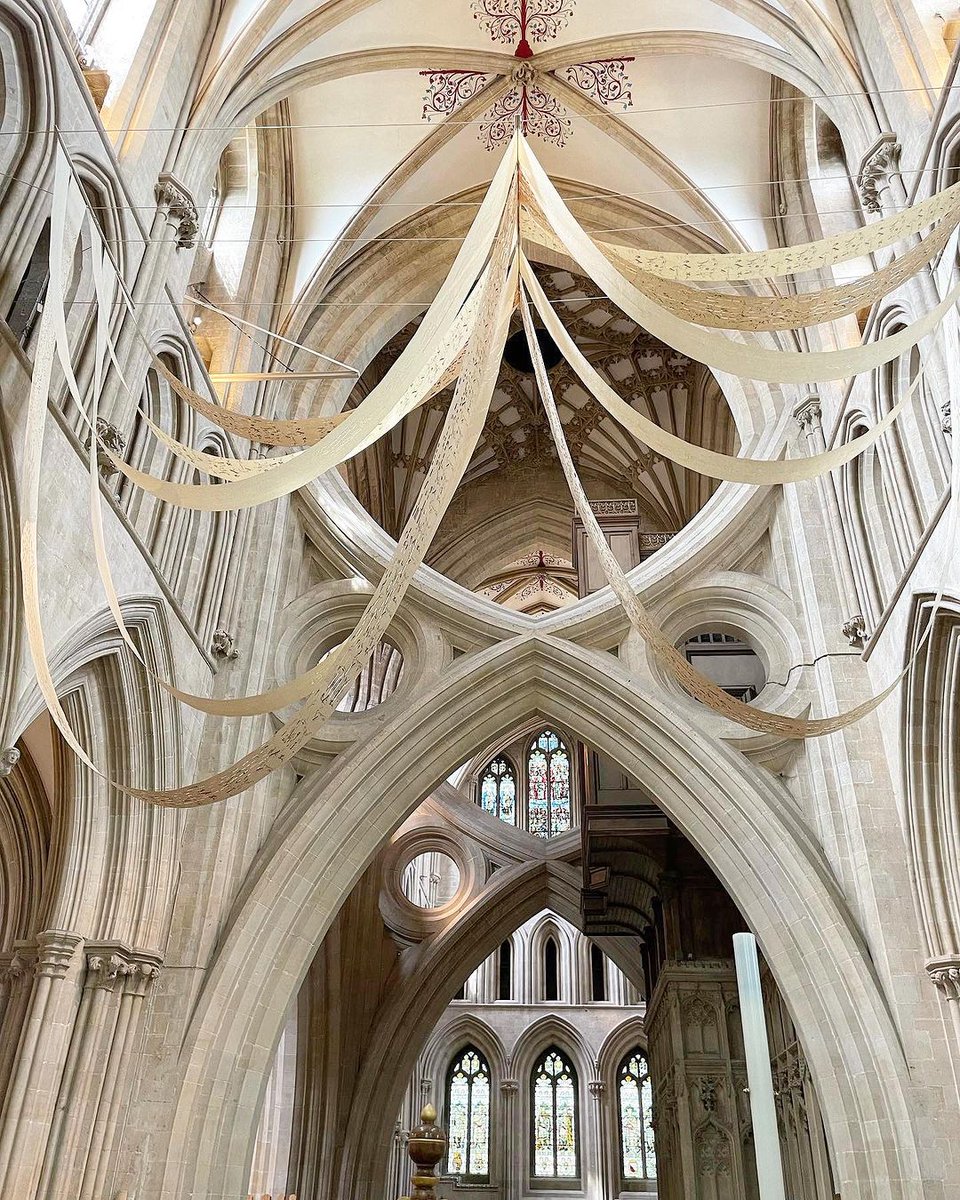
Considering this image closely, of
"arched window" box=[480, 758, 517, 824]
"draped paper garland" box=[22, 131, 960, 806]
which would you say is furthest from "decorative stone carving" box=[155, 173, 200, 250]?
"arched window" box=[480, 758, 517, 824]

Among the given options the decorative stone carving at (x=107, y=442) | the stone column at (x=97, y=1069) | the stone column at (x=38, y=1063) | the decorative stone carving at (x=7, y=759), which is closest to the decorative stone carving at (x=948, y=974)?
the stone column at (x=97, y=1069)

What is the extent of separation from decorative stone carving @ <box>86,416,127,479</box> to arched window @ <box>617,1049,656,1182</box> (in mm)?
14746

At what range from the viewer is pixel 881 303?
8148mm

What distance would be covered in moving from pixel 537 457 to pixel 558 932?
8919 millimetres

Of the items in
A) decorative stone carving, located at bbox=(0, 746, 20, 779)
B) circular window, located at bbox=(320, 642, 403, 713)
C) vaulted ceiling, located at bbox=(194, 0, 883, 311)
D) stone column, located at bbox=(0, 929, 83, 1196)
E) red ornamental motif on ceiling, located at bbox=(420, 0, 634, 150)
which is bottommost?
stone column, located at bbox=(0, 929, 83, 1196)

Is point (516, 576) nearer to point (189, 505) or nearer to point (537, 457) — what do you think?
point (537, 457)

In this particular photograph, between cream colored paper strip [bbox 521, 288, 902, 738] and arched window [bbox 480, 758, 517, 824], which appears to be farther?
arched window [bbox 480, 758, 517, 824]

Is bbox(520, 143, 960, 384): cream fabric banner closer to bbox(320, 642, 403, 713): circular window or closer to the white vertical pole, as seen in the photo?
the white vertical pole

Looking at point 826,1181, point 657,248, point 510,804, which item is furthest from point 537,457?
point 826,1181

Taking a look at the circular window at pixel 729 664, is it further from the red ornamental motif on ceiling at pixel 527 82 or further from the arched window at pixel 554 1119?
the arched window at pixel 554 1119

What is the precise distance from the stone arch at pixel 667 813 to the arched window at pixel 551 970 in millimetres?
11369

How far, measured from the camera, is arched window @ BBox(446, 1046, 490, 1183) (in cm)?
1808

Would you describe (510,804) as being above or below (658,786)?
above

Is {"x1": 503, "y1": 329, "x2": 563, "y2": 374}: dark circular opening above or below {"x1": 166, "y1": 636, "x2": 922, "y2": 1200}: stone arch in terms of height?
above
